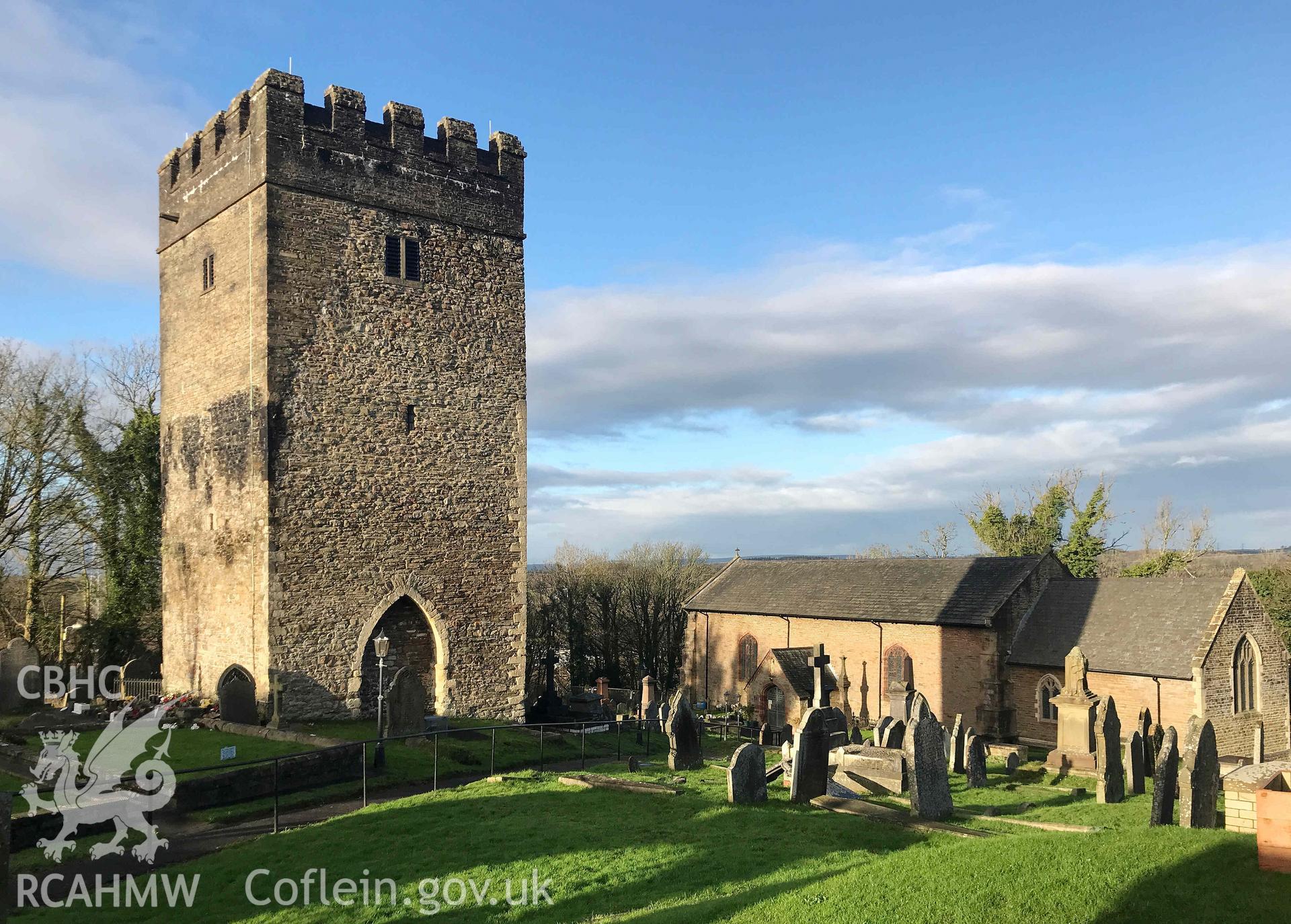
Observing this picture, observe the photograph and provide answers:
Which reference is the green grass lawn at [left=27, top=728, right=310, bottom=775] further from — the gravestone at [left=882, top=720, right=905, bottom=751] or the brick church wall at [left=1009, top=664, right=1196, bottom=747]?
the brick church wall at [left=1009, top=664, right=1196, bottom=747]

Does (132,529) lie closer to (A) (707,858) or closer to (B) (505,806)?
(B) (505,806)

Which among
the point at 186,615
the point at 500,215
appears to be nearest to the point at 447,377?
the point at 500,215

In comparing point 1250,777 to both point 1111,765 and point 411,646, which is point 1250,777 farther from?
point 411,646

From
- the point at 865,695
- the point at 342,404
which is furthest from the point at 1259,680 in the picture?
the point at 342,404

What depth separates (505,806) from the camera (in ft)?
43.9

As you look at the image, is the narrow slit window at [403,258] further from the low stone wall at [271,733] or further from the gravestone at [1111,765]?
the gravestone at [1111,765]

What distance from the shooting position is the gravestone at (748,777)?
1328cm

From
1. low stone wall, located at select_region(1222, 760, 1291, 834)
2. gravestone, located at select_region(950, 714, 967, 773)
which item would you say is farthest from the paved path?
low stone wall, located at select_region(1222, 760, 1291, 834)

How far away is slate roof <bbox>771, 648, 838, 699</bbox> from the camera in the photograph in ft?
100

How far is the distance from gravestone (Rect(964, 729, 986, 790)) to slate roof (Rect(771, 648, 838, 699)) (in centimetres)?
1301

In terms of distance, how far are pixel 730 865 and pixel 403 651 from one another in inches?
563

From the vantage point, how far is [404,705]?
1980 cm

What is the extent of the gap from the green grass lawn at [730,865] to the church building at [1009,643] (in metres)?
12.8

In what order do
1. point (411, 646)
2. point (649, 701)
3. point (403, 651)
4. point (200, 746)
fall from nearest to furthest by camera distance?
1. point (200, 746)
2. point (403, 651)
3. point (411, 646)
4. point (649, 701)
